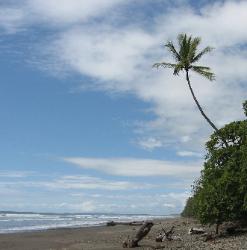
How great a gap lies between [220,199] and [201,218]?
168 centimetres

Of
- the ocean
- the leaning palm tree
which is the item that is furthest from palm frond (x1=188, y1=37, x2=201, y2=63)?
the ocean

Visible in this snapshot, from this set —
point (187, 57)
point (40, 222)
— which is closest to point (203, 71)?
point (187, 57)

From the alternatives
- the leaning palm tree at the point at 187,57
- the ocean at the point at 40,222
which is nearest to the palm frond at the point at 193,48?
the leaning palm tree at the point at 187,57

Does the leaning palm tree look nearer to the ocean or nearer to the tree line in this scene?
the tree line

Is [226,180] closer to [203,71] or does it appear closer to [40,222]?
[203,71]

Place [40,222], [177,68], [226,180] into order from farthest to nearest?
[40,222] → [177,68] → [226,180]

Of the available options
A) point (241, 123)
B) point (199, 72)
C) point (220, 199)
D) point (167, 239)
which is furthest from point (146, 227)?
point (199, 72)

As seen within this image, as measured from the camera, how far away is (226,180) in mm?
26625

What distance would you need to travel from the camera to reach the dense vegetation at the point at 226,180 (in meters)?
26.5

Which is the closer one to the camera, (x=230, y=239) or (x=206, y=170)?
(x=230, y=239)

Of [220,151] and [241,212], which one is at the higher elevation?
[220,151]

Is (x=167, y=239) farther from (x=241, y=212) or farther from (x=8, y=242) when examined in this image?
(x=8, y=242)

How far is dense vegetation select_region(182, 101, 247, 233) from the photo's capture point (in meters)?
26.5

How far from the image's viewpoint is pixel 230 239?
25.5 metres
